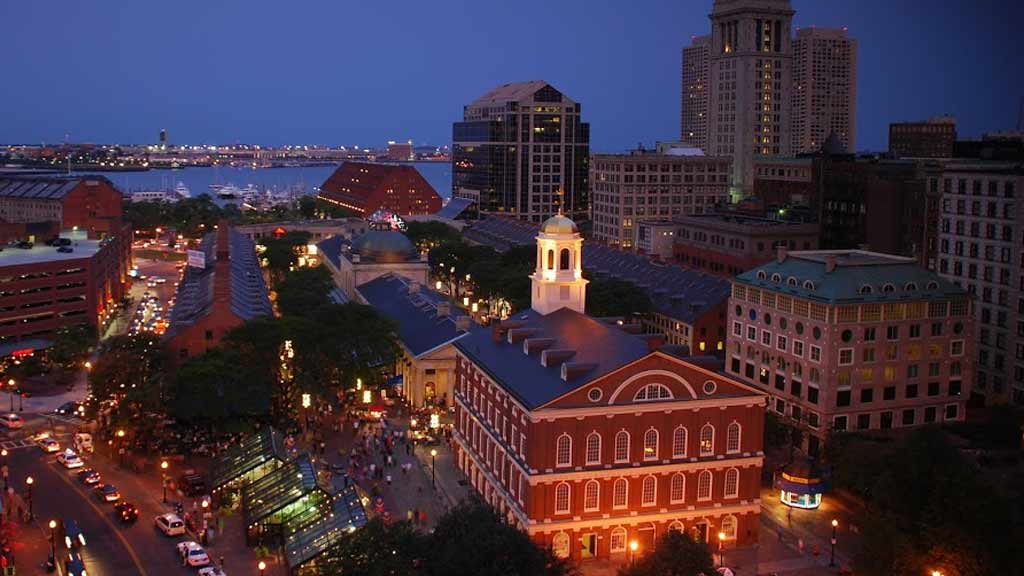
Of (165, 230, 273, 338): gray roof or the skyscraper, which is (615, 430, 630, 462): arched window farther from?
the skyscraper

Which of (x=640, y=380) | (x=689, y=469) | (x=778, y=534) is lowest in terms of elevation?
(x=778, y=534)

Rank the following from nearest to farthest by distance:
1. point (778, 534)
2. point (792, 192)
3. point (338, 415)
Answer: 1. point (778, 534)
2. point (338, 415)
3. point (792, 192)

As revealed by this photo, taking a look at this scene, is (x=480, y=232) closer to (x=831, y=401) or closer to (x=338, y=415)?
(x=338, y=415)

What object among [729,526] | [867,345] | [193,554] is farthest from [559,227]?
[193,554]

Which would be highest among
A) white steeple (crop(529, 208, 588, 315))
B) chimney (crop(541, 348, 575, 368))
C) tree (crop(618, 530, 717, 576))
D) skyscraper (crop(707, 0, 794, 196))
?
skyscraper (crop(707, 0, 794, 196))

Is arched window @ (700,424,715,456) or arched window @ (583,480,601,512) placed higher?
arched window @ (700,424,715,456)

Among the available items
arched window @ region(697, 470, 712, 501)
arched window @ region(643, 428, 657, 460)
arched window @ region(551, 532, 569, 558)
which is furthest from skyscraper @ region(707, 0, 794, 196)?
arched window @ region(551, 532, 569, 558)

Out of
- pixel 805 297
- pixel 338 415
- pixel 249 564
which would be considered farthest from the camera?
pixel 338 415

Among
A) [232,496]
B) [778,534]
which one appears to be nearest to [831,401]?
[778,534]
